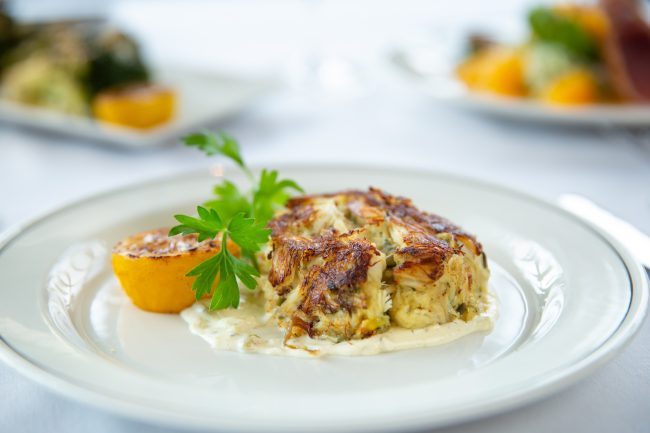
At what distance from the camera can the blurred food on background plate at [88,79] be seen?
11.4 feet

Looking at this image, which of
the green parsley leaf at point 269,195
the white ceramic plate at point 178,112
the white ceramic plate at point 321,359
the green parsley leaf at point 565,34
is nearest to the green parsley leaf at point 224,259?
the white ceramic plate at point 321,359

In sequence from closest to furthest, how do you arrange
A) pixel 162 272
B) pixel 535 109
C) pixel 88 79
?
pixel 162 272 < pixel 535 109 < pixel 88 79

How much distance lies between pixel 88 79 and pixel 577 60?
2.48 m

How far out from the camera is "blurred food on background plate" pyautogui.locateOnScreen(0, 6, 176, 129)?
11.4 ft

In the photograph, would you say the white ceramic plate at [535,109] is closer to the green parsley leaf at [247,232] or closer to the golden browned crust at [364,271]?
the golden browned crust at [364,271]

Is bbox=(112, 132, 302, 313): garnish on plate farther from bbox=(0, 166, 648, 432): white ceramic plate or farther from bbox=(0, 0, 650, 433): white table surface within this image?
bbox=(0, 0, 650, 433): white table surface

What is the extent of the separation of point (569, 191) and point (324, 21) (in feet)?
11.5

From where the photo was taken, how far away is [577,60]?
3.86 m

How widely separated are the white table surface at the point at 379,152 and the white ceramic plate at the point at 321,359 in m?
0.23

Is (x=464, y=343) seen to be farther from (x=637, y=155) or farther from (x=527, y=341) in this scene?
(x=637, y=155)

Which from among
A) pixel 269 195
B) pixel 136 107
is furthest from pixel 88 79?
pixel 269 195

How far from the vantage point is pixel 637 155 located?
3225mm

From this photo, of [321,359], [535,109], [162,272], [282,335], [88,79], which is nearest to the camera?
[321,359]

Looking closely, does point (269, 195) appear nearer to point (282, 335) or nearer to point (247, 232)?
point (247, 232)
